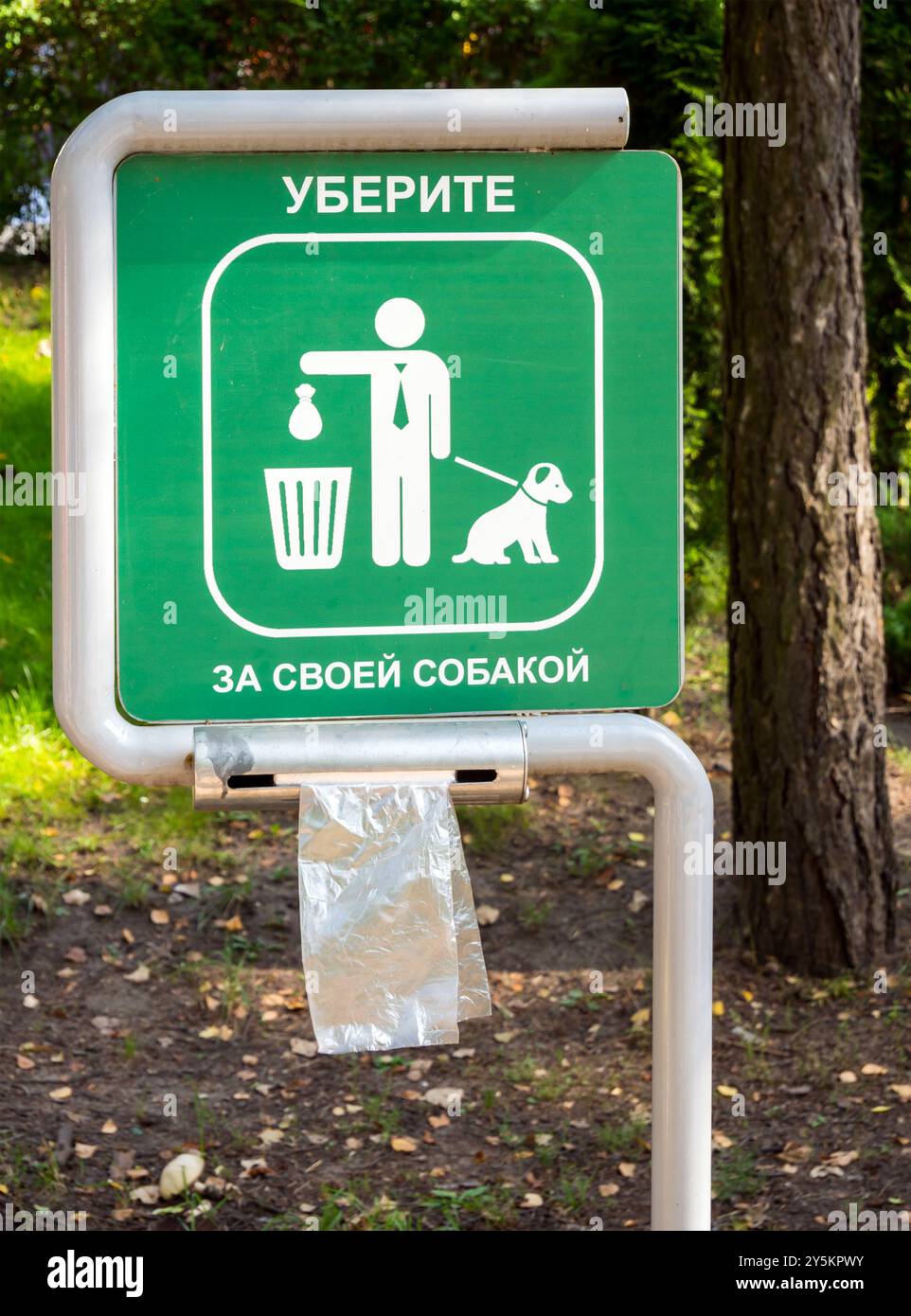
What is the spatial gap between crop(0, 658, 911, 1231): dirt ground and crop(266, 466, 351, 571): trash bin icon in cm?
232

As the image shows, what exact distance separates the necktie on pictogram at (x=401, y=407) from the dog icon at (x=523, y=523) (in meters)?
0.15

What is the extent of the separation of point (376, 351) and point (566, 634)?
1.37 feet

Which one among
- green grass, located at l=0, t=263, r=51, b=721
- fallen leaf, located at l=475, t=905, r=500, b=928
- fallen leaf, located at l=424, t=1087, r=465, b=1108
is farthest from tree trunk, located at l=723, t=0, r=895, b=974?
green grass, located at l=0, t=263, r=51, b=721

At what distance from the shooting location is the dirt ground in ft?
11.9

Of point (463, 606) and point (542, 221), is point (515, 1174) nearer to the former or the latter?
point (463, 606)

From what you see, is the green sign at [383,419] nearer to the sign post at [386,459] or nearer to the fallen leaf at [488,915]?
the sign post at [386,459]

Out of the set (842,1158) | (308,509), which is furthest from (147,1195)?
(308,509)

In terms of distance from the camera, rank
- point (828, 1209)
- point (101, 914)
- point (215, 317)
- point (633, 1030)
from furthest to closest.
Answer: point (101, 914) < point (633, 1030) < point (828, 1209) < point (215, 317)

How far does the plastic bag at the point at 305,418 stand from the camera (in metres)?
1.70

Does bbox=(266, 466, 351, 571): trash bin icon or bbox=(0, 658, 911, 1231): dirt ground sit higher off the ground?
bbox=(266, 466, 351, 571): trash bin icon

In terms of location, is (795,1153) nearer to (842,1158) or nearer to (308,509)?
(842,1158)

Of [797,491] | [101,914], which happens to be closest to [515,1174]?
[101,914]

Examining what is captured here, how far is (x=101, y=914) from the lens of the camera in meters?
4.79

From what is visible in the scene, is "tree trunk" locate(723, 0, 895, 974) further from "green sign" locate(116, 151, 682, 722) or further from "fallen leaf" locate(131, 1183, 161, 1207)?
"green sign" locate(116, 151, 682, 722)
